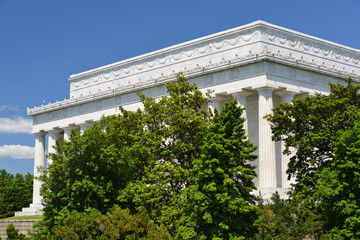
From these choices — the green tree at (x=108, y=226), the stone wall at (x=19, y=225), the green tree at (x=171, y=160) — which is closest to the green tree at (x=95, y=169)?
the green tree at (x=108, y=226)

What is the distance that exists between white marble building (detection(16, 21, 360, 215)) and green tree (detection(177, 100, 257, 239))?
20.2m

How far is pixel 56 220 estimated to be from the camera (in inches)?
2232

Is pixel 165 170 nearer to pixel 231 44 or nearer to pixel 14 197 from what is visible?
pixel 231 44

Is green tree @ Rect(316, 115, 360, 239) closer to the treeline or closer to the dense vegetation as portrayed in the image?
the treeline

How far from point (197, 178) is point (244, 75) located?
27467 mm

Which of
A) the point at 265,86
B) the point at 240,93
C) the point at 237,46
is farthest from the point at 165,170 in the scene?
the point at 237,46

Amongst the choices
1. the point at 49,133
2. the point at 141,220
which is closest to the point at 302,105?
the point at 141,220

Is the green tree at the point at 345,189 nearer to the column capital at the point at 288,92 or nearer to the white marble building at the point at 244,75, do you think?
the white marble building at the point at 244,75

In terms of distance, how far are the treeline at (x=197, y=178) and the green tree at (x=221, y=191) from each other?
0.08m

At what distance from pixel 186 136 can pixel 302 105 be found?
427 inches

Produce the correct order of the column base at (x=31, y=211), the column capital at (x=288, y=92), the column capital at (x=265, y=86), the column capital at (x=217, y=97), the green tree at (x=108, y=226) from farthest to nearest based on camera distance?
the column base at (x=31, y=211) < the column capital at (x=217, y=97) < the column capital at (x=288, y=92) < the column capital at (x=265, y=86) < the green tree at (x=108, y=226)

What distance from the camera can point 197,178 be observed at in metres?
46.1

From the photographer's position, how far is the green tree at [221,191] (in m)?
44.8

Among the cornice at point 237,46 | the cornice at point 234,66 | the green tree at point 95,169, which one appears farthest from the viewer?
the cornice at point 237,46
